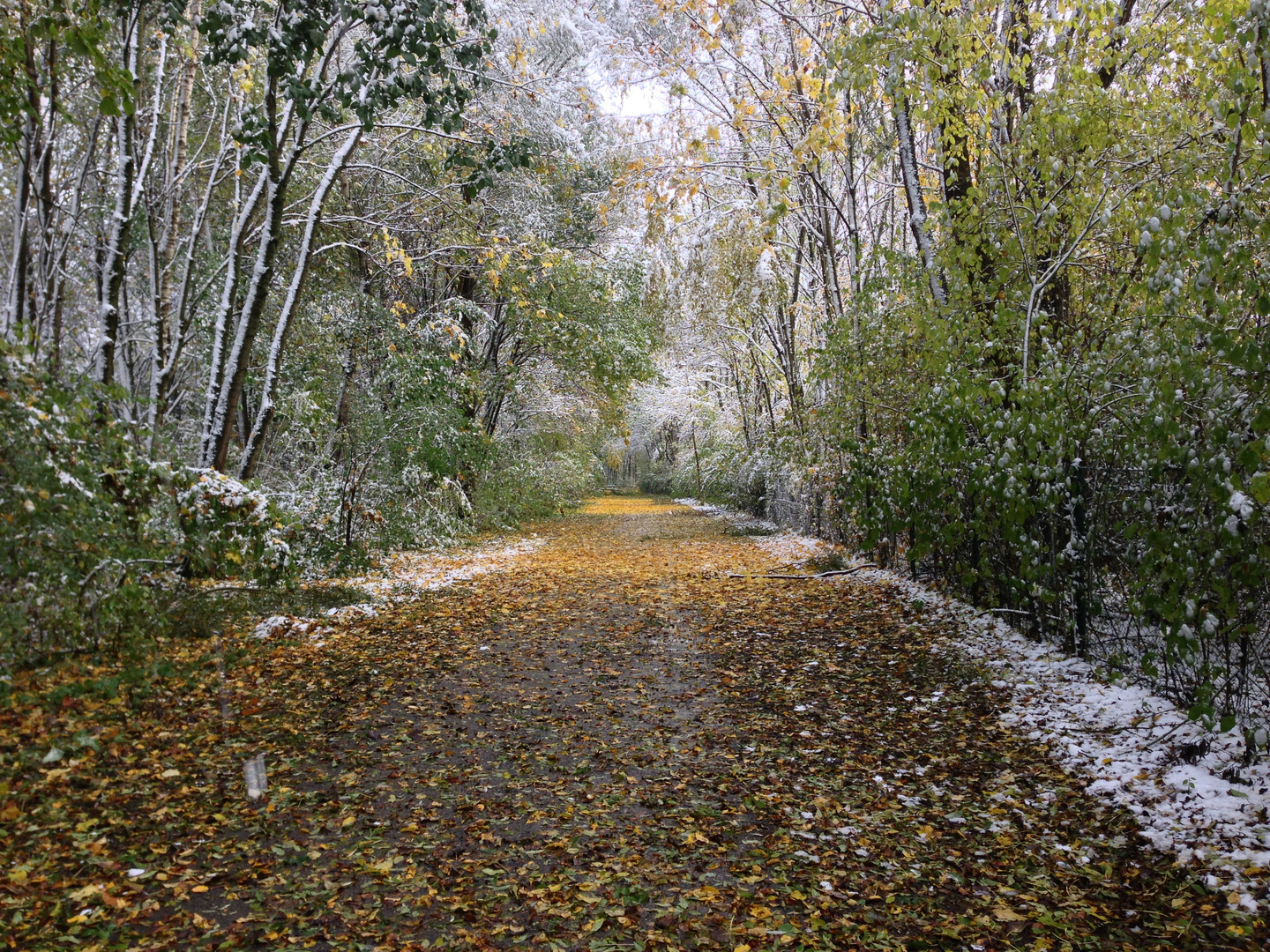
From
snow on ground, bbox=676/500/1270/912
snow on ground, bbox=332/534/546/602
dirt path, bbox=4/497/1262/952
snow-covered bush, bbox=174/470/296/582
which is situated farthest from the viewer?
snow on ground, bbox=332/534/546/602

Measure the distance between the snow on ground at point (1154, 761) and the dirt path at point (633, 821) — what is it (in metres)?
0.15

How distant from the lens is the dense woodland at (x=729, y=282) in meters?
3.57

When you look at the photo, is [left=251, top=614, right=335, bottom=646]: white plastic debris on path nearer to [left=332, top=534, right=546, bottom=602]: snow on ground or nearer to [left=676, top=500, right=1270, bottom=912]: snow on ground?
[left=332, top=534, right=546, bottom=602]: snow on ground

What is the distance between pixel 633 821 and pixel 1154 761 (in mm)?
2657

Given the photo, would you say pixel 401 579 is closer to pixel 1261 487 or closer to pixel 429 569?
pixel 429 569

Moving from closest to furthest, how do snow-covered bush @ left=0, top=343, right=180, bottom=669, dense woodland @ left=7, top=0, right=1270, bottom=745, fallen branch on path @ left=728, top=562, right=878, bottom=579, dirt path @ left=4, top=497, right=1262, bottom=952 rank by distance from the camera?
dirt path @ left=4, top=497, right=1262, bottom=952 < dense woodland @ left=7, top=0, right=1270, bottom=745 < snow-covered bush @ left=0, top=343, right=180, bottom=669 < fallen branch on path @ left=728, top=562, right=878, bottom=579

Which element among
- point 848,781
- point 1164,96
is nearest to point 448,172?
point 1164,96

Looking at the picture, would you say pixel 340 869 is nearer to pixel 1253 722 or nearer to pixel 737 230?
pixel 1253 722

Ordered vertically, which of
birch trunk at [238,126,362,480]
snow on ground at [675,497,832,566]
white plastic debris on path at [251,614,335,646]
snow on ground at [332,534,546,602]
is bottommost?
snow on ground at [675,497,832,566]

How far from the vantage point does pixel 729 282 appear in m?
13.8

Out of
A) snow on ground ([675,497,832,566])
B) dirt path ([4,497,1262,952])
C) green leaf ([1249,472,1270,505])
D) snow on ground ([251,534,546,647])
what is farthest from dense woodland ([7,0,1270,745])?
dirt path ([4,497,1262,952])

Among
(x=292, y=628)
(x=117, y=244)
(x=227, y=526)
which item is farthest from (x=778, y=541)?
(x=117, y=244)

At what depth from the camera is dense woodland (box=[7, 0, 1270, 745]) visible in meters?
3.57

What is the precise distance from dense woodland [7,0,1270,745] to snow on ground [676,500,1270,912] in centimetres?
22
